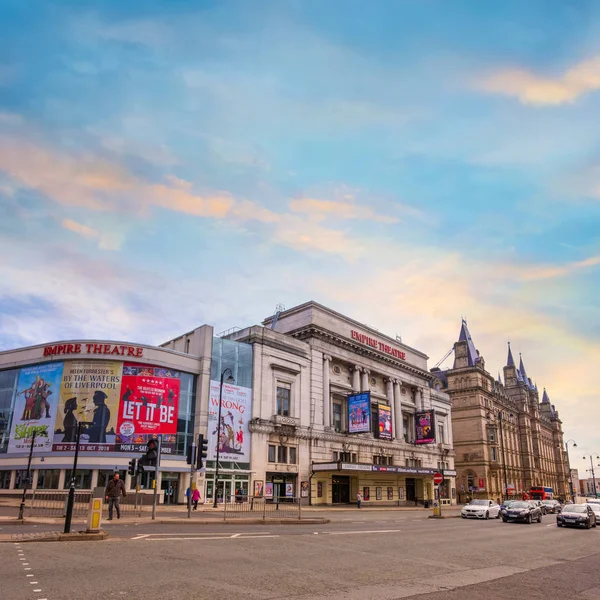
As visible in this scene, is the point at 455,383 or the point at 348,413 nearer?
the point at 348,413

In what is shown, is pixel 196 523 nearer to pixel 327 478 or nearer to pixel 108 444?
pixel 108 444

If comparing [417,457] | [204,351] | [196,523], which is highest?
[204,351]

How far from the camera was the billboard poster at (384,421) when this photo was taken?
57166mm

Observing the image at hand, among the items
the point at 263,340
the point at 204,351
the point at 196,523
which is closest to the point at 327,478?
the point at 263,340

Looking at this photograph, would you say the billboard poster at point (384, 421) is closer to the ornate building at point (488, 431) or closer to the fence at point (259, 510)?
the fence at point (259, 510)

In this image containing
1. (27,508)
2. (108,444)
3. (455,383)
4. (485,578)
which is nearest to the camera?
(485,578)

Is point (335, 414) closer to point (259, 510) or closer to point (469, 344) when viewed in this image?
point (259, 510)

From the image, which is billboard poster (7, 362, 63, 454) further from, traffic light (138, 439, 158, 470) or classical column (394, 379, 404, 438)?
classical column (394, 379, 404, 438)

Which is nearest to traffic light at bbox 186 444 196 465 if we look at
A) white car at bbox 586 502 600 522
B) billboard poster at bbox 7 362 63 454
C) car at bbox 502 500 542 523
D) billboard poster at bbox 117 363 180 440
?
billboard poster at bbox 117 363 180 440

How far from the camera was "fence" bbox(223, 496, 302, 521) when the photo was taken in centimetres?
2825

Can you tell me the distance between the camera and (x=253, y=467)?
44.0 metres

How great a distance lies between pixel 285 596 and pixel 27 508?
77.4 ft

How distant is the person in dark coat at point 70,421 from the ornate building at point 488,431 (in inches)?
2423

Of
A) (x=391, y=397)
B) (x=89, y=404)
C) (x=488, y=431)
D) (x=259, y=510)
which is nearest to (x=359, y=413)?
(x=391, y=397)
